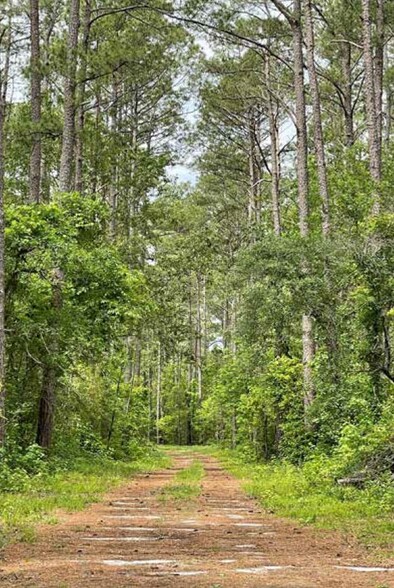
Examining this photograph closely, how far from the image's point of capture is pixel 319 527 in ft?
27.5

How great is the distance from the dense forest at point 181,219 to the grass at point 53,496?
0.87 metres

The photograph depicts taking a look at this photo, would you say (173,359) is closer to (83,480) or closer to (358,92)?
(358,92)

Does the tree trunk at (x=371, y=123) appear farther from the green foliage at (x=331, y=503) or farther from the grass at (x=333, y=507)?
the grass at (x=333, y=507)

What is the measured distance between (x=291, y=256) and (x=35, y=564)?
10088 mm

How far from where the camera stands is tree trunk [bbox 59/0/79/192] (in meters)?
17.0

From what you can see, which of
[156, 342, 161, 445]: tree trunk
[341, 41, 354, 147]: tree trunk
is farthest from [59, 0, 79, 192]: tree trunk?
[156, 342, 161, 445]: tree trunk

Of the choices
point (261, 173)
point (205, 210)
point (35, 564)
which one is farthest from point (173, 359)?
point (35, 564)

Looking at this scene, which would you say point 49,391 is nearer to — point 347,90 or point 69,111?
point 69,111

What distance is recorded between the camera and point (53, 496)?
11.1 metres

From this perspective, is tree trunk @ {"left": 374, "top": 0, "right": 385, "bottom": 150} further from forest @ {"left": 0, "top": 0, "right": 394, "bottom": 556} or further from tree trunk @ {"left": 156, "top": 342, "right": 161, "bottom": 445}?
tree trunk @ {"left": 156, "top": 342, "right": 161, "bottom": 445}

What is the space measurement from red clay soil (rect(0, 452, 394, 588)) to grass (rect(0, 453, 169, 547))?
0.29m

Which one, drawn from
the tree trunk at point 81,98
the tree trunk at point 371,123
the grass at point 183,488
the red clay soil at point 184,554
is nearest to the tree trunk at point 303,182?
the tree trunk at point 371,123

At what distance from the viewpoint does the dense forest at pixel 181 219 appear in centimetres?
1419

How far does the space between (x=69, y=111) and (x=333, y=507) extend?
1141 centimetres
